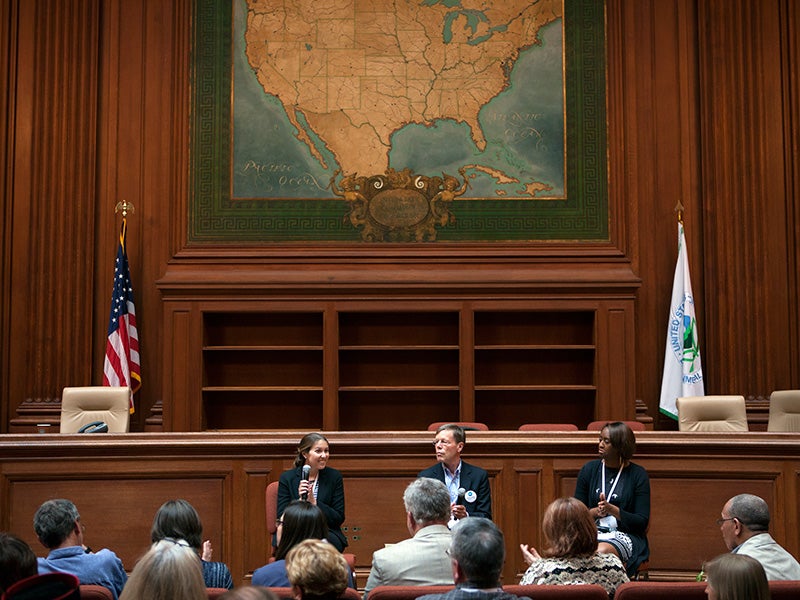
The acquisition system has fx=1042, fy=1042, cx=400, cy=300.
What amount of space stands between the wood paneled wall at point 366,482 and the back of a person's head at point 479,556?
2.85m

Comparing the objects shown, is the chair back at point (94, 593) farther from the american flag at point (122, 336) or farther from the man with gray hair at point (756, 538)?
the american flag at point (122, 336)

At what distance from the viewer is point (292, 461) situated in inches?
227

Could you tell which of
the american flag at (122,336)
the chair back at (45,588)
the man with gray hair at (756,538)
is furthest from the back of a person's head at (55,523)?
the american flag at (122,336)

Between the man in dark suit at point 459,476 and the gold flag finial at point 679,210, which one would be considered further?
the gold flag finial at point 679,210

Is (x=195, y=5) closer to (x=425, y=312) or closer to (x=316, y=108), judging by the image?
(x=316, y=108)

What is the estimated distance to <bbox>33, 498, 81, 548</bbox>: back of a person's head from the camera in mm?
3605

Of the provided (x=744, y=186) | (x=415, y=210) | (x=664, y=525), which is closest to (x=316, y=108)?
(x=415, y=210)

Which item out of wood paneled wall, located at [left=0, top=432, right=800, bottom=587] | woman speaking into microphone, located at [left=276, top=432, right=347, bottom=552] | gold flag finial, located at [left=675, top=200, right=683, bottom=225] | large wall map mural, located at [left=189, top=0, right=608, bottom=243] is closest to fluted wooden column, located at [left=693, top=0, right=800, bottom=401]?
gold flag finial, located at [left=675, top=200, right=683, bottom=225]

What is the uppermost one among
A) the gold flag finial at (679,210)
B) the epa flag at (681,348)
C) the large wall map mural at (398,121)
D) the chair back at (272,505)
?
the large wall map mural at (398,121)

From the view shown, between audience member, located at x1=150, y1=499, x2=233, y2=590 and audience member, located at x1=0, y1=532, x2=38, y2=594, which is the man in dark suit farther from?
audience member, located at x1=0, y1=532, x2=38, y2=594

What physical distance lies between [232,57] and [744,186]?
176 inches

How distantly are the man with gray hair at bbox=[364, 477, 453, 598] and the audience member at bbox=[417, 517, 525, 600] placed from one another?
71cm

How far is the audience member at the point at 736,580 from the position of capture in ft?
8.77

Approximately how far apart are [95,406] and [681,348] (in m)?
4.58
